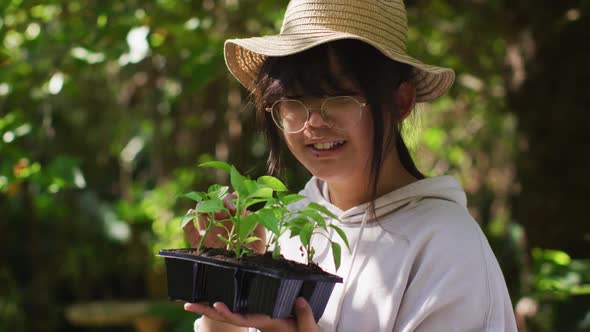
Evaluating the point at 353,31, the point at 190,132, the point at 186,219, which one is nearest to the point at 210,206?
the point at 186,219

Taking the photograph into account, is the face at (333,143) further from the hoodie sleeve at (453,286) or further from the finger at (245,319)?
the finger at (245,319)

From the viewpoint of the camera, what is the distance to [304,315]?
1.19 m

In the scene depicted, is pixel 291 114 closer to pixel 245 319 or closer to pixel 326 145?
pixel 326 145

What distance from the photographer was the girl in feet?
4.08

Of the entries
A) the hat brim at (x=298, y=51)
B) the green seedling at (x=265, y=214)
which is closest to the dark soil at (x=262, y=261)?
the green seedling at (x=265, y=214)

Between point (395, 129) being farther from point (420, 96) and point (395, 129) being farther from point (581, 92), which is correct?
point (581, 92)

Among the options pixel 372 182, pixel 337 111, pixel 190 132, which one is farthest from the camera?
pixel 190 132

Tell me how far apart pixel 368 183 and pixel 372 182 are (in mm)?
55

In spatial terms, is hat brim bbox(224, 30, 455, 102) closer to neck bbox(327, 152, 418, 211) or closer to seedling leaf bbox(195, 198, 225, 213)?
neck bbox(327, 152, 418, 211)

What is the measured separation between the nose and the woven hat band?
0.55 feet

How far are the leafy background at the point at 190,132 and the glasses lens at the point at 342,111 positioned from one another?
1.12 ft

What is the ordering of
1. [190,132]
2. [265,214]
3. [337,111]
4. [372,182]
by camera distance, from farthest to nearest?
[190,132]
[372,182]
[337,111]
[265,214]

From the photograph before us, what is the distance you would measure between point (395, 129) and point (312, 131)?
19cm

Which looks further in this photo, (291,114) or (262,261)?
(291,114)
